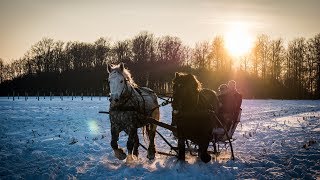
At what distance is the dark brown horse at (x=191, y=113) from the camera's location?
23.0 feet

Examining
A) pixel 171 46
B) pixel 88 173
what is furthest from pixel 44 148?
pixel 171 46

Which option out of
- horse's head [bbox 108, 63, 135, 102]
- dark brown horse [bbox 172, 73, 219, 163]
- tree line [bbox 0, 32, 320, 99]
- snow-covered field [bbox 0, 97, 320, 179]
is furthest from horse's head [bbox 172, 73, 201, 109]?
tree line [bbox 0, 32, 320, 99]

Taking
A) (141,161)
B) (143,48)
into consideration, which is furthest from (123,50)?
(141,161)

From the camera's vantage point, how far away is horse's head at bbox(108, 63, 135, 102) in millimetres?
7200

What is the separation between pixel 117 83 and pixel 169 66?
58.8m

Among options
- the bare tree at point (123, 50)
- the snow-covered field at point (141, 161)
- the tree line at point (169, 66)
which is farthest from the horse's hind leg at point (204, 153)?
the bare tree at point (123, 50)

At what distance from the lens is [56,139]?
458 inches

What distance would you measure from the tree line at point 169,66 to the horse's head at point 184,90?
168 feet

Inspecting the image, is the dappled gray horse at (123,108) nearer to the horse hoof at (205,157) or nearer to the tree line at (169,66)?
the horse hoof at (205,157)

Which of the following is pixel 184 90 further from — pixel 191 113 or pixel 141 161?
pixel 141 161

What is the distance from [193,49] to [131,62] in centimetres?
1503

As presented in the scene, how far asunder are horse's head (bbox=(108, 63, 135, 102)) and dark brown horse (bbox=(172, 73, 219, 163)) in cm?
127

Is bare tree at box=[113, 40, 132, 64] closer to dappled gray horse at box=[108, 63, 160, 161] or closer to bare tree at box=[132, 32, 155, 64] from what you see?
bare tree at box=[132, 32, 155, 64]

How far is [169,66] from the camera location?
65812 mm
